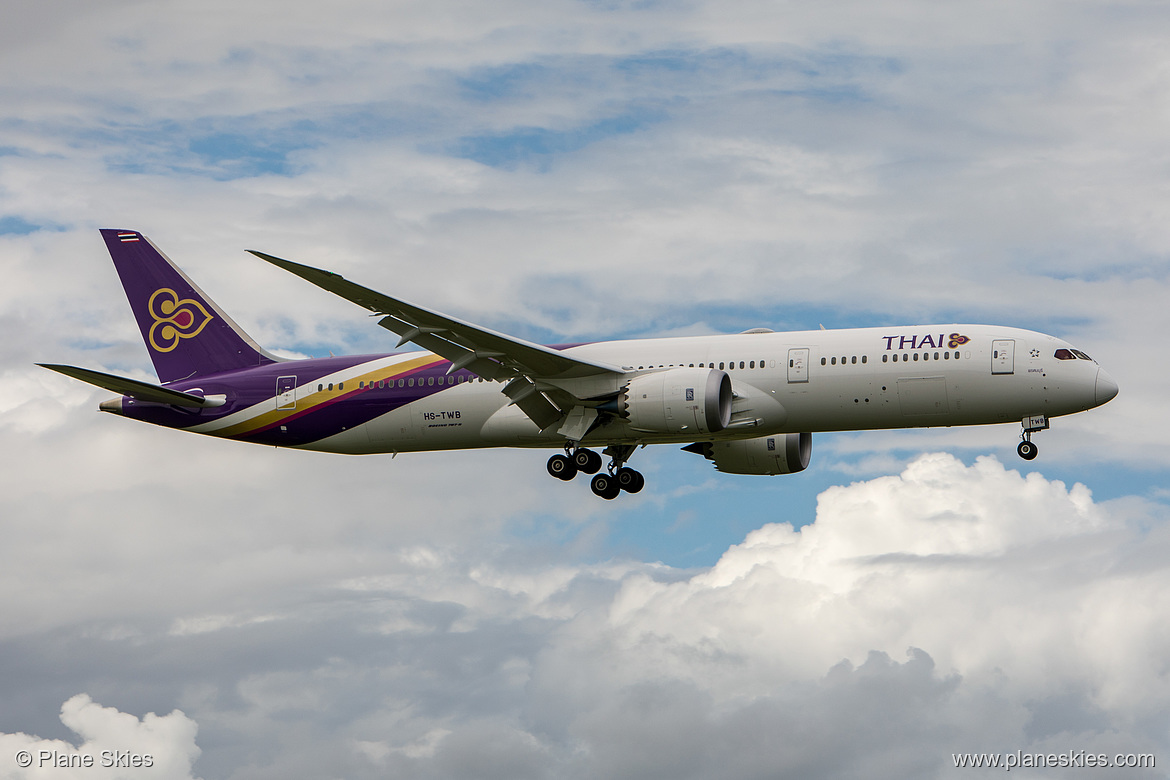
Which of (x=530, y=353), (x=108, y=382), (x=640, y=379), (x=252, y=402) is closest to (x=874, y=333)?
(x=640, y=379)

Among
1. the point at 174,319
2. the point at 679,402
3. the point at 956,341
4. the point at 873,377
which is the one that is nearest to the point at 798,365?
the point at 873,377

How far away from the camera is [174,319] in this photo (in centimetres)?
5278

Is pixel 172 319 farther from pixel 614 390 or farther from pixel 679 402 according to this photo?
pixel 679 402

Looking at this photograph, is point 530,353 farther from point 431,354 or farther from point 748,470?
point 748,470

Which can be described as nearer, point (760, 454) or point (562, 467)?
point (562, 467)

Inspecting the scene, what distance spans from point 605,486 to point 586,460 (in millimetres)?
1585

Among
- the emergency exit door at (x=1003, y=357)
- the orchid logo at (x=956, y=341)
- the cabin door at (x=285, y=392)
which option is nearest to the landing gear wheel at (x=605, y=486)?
the cabin door at (x=285, y=392)

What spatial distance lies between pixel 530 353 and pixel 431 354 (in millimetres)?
6774

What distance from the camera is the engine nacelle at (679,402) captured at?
137ft

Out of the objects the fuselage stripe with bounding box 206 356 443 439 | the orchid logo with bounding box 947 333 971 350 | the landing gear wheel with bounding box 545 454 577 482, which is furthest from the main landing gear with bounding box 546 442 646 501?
the orchid logo with bounding box 947 333 971 350

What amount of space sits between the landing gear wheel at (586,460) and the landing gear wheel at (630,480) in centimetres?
170

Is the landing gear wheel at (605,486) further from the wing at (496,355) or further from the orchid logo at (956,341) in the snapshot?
the orchid logo at (956,341)

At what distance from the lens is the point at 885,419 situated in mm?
42562

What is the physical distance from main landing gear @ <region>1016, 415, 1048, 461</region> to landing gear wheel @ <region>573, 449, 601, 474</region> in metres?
13.8
